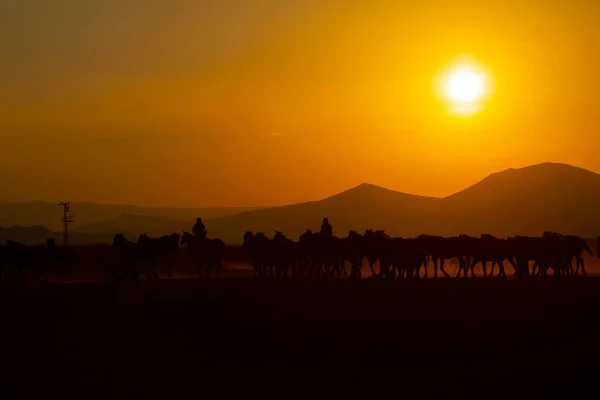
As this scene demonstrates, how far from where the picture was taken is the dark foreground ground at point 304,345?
51.6 feet

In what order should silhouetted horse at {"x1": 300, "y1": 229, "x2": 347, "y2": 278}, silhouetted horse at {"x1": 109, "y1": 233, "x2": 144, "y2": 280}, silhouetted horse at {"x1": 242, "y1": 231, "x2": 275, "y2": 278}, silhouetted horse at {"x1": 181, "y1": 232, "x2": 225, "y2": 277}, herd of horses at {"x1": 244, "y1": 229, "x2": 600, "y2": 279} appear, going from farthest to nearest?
silhouetted horse at {"x1": 242, "y1": 231, "x2": 275, "y2": 278}
silhouetted horse at {"x1": 181, "y1": 232, "x2": 225, "y2": 277}
silhouetted horse at {"x1": 109, "y1": 233, "x2": 144, "y2": 280}
silhouetted horse at {"x1": 300, "y1": 229, "x2": 347, "y2": 278}
herd of horses at {"x1": 244, "y1": 229, "x2": 600, "y2": 279}

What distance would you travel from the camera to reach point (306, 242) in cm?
4216

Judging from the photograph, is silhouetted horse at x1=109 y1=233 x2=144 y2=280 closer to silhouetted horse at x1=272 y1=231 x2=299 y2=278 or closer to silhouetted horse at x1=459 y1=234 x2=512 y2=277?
silhouetted horse at x1=272 y1=231 x2=299 y2=278

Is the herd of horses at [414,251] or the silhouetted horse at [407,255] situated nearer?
the silhouetted horse at [407,255]

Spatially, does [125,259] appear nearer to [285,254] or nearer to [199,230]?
[199,230]

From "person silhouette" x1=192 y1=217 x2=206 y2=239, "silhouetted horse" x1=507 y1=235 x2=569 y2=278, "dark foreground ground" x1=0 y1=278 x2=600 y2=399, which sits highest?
"person silhouette" x1=192 y1=217 x2=206 y2=239

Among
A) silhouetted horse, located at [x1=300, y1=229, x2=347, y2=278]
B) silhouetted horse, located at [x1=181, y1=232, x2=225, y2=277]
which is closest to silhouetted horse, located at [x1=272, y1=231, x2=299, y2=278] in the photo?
silhouetted horse, located at [x1=300, y1=229, x2=347, y2=278]

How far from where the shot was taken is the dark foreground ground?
1573 centimetres

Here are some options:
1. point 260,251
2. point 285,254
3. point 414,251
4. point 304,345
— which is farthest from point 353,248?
point 304,345

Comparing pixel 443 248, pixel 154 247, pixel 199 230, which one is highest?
pixel 199 230

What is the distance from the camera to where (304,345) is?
19.5 m

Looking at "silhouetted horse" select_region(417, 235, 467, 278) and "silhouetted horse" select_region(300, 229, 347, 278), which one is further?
"silhouetted horse" select_region(300, 229, 347, 278)

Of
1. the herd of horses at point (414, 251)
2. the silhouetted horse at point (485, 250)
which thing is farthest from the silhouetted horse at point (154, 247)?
the silhouetted horse at point (485, 250)

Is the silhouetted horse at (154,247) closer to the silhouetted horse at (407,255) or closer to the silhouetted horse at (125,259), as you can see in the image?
the silhouetted horse at (125,259)
